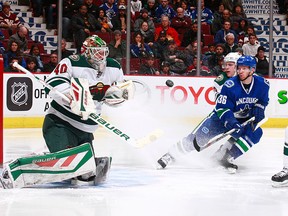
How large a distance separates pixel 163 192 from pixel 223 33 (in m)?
6.35

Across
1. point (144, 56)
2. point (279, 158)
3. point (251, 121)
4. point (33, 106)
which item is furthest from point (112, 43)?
point (251, 121)

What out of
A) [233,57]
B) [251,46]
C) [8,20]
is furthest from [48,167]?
[251,46]

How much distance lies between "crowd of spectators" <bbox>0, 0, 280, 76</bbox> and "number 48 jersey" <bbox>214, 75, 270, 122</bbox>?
13.4 ft

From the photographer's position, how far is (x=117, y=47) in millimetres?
10359

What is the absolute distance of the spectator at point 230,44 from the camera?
1103cm

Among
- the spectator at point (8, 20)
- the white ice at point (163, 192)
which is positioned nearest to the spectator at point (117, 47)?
the spectator at point (8, 20)

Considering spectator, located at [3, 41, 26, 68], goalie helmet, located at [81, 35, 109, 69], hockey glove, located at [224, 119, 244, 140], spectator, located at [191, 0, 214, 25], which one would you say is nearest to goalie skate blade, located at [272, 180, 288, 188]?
hockey glove, located at [224, 119, 244, 140]

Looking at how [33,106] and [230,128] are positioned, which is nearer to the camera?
[230,128]

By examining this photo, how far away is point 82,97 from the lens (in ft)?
17.1

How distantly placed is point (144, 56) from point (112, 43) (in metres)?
0.47

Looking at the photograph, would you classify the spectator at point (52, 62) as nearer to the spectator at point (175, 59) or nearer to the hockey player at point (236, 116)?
the spectator at point (175, 59)

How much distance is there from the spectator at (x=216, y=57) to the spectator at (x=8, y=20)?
2605 millimetres

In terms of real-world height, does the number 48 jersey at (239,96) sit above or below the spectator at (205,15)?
below

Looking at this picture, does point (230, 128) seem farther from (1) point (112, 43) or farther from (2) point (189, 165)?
(1) point (112, 43)
